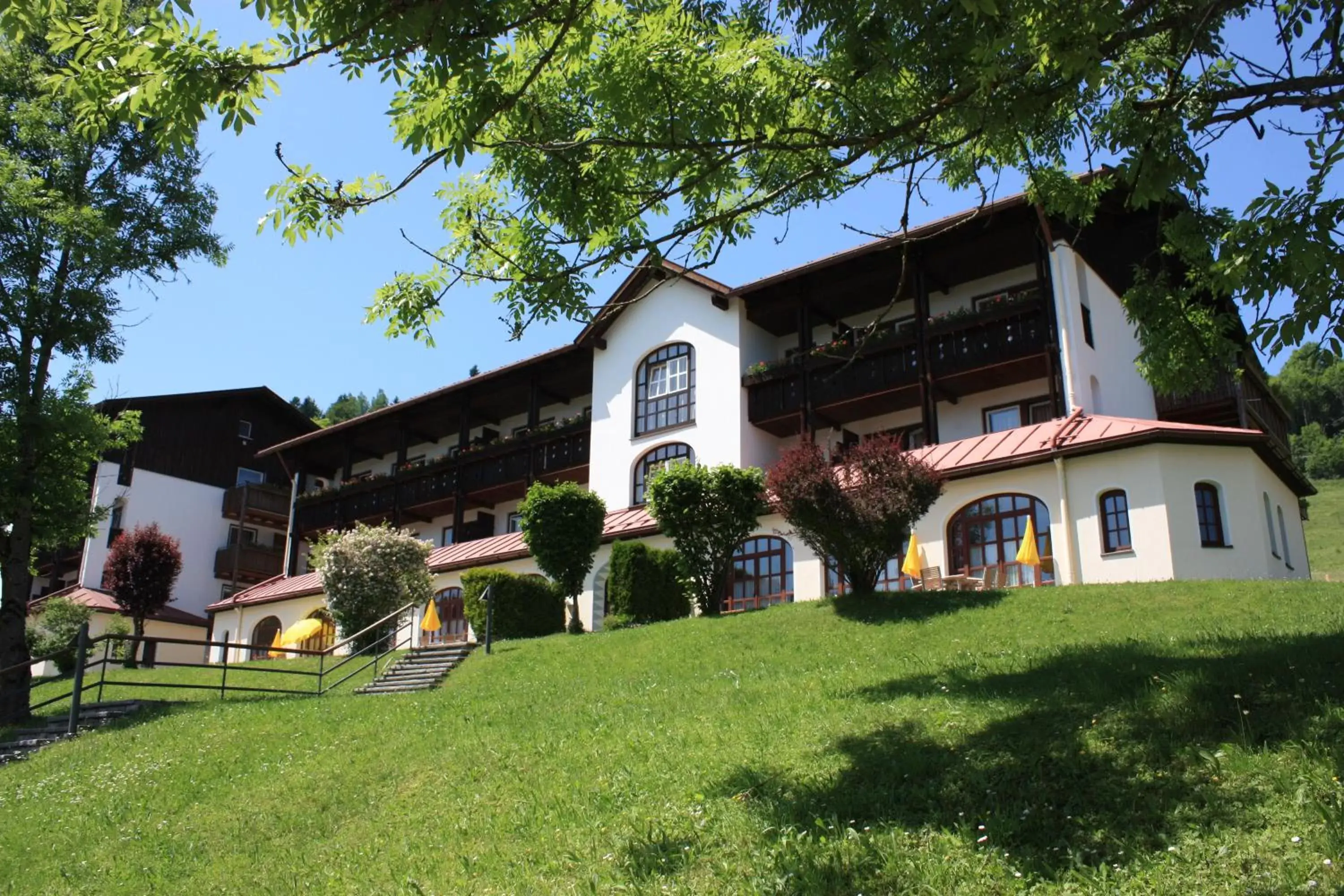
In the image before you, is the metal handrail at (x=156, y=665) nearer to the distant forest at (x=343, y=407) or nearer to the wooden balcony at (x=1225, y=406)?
the wooden balcony at (x=1225, y=406)

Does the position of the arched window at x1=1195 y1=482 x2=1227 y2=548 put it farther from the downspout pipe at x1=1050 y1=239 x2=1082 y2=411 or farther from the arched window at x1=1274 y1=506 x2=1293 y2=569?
the downspout pipe at x1=1050 y1=239 x2=1082 y2=411

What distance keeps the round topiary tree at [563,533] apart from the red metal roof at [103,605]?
65.7 ft

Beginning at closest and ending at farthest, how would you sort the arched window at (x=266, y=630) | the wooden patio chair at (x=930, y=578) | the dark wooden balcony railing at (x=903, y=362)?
the wooden patio chair at (x=930, y=578), the dark wooden balcony railing at (x=903, y=362), the arched window at (x=266, y=630)

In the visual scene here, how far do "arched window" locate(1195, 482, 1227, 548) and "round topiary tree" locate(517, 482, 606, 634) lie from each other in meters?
12.3

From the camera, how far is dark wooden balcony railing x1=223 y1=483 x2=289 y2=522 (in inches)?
1753

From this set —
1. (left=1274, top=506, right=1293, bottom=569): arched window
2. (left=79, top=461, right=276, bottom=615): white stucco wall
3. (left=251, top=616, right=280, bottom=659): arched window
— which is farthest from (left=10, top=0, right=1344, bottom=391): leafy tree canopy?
Answer: (left=79, top=461, right=276, bottom=615): white stucco wall

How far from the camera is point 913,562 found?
2038cm

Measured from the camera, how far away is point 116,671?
22.5 m

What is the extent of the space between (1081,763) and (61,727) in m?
15.4

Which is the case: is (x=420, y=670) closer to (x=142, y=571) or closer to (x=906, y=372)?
(x=906, y=372)

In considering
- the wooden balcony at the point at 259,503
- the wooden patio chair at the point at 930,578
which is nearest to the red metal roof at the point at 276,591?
the wooden balcony at the point at 259,503

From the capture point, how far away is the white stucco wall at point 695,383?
92.7 ft

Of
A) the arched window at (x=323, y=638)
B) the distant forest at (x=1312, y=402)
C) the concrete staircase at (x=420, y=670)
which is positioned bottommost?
the concrete staircase at (x=420, y=670)

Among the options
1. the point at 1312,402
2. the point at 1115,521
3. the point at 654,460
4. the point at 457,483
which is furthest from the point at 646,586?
the point at 1312,402
